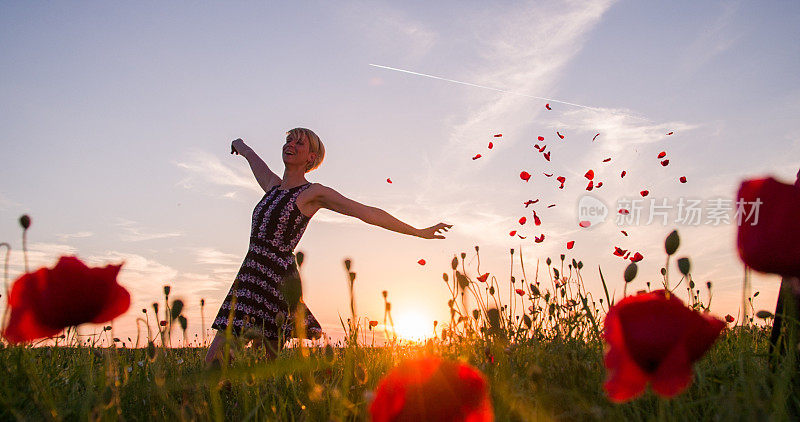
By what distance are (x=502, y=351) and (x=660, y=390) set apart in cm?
165

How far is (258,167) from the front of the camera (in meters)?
6.48

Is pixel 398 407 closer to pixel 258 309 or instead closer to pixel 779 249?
pixel 779 249

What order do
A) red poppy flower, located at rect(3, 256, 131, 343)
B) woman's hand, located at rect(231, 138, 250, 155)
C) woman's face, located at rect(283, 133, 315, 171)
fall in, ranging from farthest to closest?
woman's hand, located at rect(231, 138, 250, 155), woman's face, located at rect(283, 133, 315, 171), red poppy flower, located at rect(3, 256, 131, 343)

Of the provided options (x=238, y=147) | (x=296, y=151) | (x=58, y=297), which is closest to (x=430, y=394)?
(x=58, y=297)

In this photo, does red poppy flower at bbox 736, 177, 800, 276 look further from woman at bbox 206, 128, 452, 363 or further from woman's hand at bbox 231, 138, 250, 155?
woman's hand at bbox 231, 138, 250, 155

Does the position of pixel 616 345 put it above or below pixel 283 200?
below

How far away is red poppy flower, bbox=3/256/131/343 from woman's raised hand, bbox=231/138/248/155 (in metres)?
5.30

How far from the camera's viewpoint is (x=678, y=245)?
6.49ft

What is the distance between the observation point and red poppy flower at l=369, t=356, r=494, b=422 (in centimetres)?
94

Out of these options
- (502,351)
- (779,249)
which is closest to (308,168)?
(502,351)

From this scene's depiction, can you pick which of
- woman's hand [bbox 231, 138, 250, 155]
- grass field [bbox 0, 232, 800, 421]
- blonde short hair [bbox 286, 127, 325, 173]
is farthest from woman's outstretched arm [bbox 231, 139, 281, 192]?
grass field [bbox 0, 232, 800, 421]

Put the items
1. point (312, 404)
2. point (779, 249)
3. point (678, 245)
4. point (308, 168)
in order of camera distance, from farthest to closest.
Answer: point (308, 168), point (312, 404), point (678, 245), point (779, 249)

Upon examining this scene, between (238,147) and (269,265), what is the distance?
7.44ft

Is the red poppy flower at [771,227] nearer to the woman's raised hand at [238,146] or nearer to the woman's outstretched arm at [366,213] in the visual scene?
the woman's outstretched arm at [366,213]
